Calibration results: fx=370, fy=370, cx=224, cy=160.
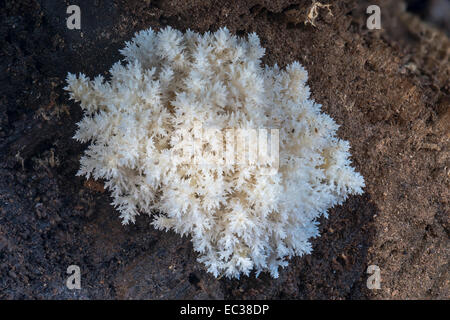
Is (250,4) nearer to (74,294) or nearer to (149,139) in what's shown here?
(149,139)

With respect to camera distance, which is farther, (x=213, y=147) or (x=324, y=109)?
(x=324, y=109)

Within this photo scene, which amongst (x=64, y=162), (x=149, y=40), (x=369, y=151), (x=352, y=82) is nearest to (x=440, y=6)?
(x=352, y=82)

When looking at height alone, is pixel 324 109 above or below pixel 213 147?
above
